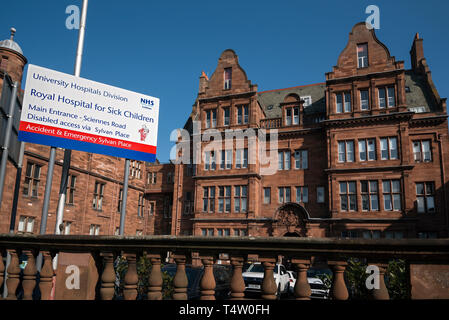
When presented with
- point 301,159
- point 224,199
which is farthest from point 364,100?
point 224,199

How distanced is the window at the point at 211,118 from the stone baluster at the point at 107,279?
28864 mm

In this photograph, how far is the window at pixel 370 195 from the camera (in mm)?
26094

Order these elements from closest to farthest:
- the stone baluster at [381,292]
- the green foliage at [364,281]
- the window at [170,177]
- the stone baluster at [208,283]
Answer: the stone baluster at [381,292], the stone baluster at [208,283], the green foliage at [364,281], the window at [170,177]

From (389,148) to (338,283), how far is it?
25.7 m

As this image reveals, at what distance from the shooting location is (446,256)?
126 inches

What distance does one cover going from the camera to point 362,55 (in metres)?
29.0

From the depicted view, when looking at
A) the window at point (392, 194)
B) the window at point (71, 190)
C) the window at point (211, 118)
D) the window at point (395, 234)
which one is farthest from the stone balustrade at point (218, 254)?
the window at point (211, 118)

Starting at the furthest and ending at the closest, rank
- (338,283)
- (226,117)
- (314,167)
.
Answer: (226,117) → (314,167) → (338,283)

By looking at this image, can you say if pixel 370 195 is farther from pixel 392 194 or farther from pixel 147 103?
pixel 147 103

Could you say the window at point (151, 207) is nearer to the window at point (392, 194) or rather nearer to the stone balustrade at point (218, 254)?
the window at point (392, 194)
